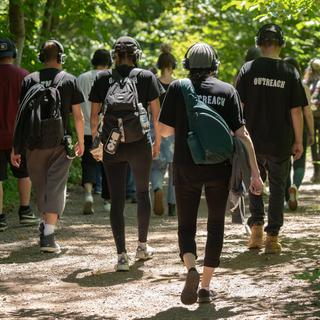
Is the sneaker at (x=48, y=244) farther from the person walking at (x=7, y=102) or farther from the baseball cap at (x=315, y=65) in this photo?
the baseball cap at (x=315, y=65)

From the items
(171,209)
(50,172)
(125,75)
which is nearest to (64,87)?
(50,172)

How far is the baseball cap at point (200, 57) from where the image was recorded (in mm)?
6785

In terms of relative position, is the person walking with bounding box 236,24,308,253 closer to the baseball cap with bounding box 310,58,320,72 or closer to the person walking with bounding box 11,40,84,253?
the person walking with bounding box 11,40,84,253

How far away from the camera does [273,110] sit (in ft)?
27.9

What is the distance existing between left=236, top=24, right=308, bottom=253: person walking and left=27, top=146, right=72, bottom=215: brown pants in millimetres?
1859

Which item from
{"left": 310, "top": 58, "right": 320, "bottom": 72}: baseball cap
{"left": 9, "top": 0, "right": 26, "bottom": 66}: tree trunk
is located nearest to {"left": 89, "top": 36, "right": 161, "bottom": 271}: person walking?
{"left": 9, "top": 0, "right": 26, "bottom": 66}: tree trunk

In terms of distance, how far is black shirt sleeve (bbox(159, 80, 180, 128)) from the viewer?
673cm

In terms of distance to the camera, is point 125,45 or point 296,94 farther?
point 296,94

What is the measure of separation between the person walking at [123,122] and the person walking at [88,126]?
10.9 feet

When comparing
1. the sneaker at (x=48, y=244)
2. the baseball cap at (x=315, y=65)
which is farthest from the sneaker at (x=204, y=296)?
the baseball cap at (x=315, y=65)

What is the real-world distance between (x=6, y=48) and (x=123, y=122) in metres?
2.79

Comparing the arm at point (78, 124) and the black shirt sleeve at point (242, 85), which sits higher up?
the black shirt sleeve at point (242, 85)

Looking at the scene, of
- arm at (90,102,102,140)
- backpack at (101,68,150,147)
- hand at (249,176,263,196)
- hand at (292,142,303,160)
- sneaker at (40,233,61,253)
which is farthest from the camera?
sneaker at (40,233,61,253)

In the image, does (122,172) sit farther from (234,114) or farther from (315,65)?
(315,65)
